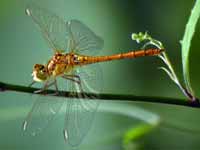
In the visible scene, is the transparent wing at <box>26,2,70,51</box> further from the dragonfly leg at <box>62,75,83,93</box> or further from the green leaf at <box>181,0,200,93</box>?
the green leaf at <box>181,0,200,93</box>

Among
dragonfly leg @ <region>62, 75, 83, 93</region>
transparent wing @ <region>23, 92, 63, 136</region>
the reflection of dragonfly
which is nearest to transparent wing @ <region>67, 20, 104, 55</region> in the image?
the reflection of dragonfly

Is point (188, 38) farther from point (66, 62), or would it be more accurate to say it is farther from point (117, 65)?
point (117, 65)

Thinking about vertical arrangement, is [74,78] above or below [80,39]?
below

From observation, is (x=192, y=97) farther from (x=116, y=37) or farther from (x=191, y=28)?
(x=116, y=37)

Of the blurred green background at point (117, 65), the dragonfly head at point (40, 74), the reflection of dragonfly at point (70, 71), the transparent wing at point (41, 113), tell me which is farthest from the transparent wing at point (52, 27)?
the blurred green background at point (117, 65)

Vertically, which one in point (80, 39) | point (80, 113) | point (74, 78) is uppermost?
point (80, 39)

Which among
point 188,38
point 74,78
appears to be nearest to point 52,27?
point 74,78

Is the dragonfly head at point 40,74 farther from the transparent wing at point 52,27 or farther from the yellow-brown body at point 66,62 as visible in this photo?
the transparent wing at point 52,27
